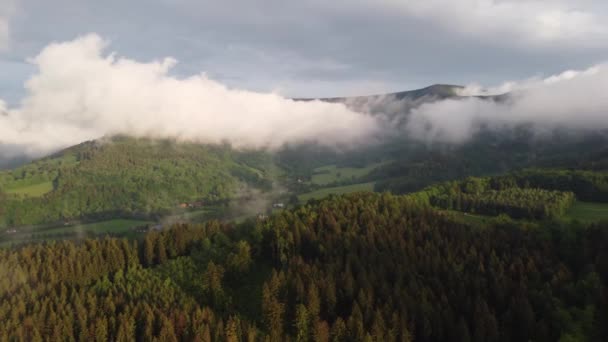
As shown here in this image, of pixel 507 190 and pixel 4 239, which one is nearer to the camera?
pixel 507 190

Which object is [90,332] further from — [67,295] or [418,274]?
[418,274]

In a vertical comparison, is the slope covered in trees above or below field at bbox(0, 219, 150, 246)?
above

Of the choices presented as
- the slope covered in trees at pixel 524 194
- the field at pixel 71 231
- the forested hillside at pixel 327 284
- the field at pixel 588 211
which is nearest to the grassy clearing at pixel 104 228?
the field at pixel 71 231

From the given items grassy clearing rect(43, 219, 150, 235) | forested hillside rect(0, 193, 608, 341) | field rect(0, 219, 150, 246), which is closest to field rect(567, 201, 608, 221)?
forested hillside rect(0, 193, 608, 341)

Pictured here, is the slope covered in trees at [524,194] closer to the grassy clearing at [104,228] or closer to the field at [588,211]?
the field at [588,211]

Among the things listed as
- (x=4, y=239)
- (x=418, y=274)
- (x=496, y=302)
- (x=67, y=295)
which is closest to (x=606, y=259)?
(x=496, y=302)

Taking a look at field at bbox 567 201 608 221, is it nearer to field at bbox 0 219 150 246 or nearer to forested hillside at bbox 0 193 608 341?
forested hillside at bbox 0 193 608 341
